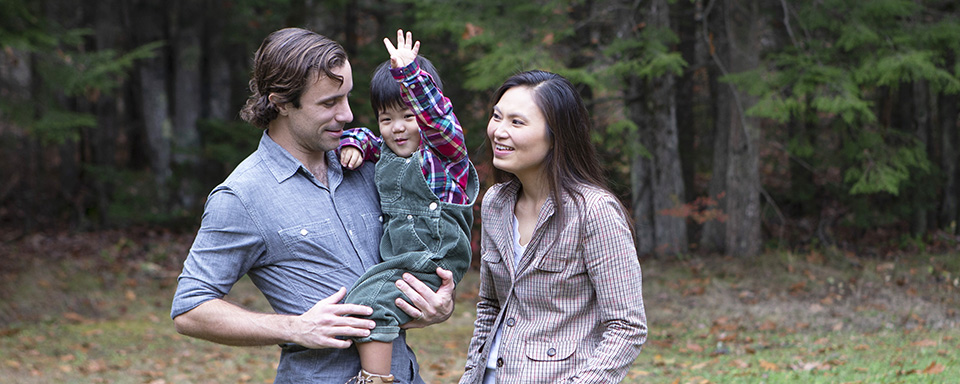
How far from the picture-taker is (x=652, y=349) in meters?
7.73

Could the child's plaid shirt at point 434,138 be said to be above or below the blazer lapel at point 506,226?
above

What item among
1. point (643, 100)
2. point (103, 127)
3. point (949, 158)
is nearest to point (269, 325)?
point (643, 100)

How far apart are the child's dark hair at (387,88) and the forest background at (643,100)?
5.44 metres

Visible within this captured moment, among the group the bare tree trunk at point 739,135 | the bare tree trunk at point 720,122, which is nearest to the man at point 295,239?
the bare tree trunk at point 739,135

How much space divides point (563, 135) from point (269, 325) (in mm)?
1095

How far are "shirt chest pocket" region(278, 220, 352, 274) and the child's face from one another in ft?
1.75

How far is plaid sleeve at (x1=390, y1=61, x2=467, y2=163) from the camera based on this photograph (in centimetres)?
269

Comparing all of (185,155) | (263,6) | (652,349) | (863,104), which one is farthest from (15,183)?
(863,104)

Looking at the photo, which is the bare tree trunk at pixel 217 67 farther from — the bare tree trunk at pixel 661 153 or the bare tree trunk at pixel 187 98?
the bare tree trunk at pixel 661 153

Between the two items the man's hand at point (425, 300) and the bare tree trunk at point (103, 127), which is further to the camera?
the bare tree trunk at point (103, 127)

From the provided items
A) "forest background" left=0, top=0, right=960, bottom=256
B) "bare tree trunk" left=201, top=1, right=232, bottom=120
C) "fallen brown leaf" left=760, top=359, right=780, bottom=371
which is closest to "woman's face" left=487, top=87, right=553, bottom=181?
"fallen brown leaf" left=760, top=359, right=780, bottom=371

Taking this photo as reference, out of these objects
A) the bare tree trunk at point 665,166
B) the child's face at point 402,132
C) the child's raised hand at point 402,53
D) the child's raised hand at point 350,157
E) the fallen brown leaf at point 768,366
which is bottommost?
the fallen brown leaf at point 768,366

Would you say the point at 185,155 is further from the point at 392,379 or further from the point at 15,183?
the point at 392,379

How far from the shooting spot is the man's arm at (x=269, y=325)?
2291mm
